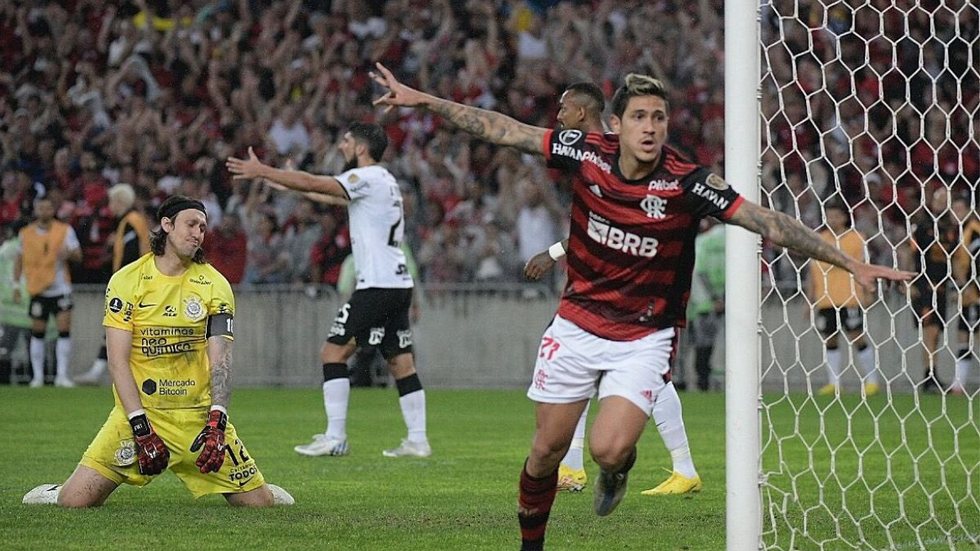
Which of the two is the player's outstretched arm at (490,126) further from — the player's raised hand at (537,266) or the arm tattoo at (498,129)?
the player's raised hand at (537,266)

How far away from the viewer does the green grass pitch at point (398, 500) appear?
6949 mm

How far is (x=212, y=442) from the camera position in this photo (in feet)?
24.7

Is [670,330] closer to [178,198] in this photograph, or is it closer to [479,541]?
[479,541]

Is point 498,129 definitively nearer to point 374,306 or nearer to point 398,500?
point 398,500

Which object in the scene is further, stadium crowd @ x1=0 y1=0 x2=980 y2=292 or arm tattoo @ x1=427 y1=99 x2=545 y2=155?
stadium crowd @ x1=0 y1=0 x2=980 y2=292

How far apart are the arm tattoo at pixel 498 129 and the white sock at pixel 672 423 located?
267 cm

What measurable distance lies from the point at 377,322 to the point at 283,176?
325cm

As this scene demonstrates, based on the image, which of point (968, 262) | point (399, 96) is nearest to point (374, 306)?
point (399, 96)

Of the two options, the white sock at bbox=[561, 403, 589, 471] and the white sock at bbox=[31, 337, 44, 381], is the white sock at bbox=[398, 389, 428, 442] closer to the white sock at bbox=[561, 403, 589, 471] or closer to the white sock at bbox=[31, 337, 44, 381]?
the white sock at bbox=[561, 403, 589, 471]

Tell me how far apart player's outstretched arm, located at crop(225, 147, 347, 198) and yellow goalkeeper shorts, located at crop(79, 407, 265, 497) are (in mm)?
1281

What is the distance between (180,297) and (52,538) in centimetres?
156

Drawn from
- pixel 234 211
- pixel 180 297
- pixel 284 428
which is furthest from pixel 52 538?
pixel 234 211

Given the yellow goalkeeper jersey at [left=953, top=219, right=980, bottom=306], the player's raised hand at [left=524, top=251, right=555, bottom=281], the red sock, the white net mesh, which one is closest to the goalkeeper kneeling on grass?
the player's raised hand at [left=524, top=251, right=555, bottom=281]

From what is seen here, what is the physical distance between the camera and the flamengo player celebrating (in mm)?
6031
